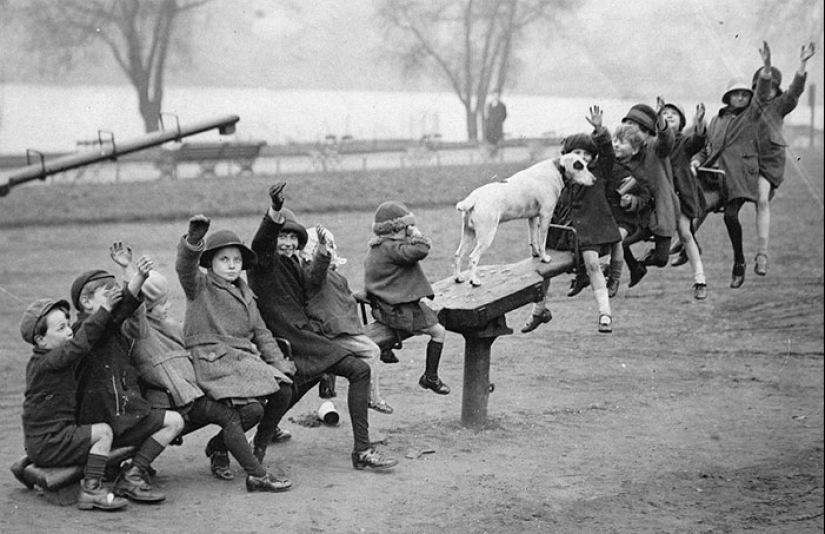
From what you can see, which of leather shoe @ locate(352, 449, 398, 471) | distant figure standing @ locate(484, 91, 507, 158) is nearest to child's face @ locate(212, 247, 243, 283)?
leather shoe @ locate(352, 449, 398, 471)

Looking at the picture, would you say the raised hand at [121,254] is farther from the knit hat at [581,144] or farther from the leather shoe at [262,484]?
the knit hat at [581,144]

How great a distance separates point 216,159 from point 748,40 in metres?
7.82

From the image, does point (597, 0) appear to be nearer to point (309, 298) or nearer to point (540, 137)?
point (540, 137)

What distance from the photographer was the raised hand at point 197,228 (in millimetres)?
5031

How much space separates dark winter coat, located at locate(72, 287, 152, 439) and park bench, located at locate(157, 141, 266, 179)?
25.3 ft

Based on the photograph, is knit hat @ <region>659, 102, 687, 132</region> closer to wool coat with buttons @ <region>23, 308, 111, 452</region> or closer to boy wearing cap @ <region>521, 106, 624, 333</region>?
boy wearing cap @ <region>521, 106, 624, 333</region>

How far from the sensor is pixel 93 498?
517 centimetres

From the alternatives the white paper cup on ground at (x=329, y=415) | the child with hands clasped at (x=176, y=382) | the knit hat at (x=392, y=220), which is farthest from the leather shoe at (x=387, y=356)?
the child with hands clasped at (x=176, y=382)

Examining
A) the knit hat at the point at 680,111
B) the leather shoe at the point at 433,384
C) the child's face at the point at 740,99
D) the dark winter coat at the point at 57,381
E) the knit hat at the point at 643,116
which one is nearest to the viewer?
the dark winter coat at the point at 57,381

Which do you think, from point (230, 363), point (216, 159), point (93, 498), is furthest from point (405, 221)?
point (216, 159)

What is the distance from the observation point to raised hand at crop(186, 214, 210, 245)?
5.03 meters

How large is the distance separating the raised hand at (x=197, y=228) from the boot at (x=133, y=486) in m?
1.20

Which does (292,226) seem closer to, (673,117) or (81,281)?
(81,281)

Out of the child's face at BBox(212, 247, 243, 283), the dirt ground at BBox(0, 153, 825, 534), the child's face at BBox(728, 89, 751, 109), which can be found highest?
the child's face at BBox(728, 89, 751, 109)
